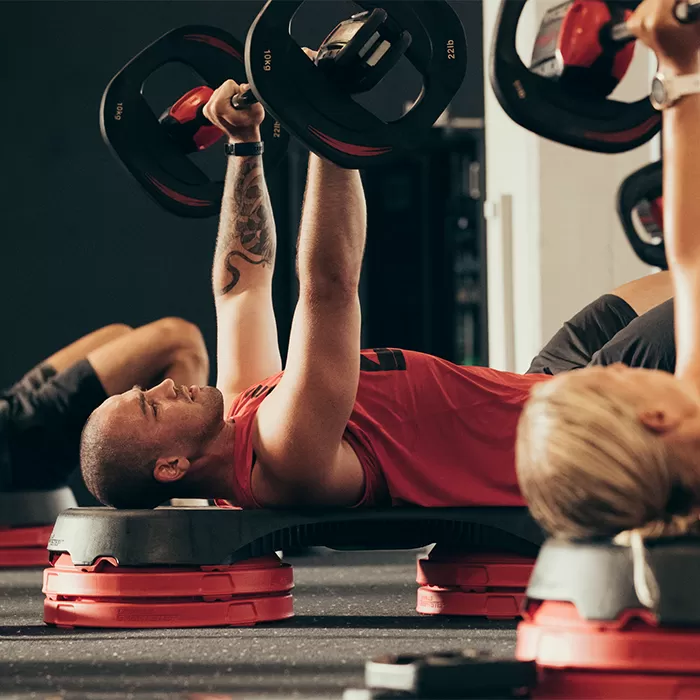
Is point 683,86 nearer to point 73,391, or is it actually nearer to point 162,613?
point 162,613

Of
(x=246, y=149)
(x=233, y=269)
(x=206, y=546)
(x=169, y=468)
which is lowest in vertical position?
(x=206, y=546)

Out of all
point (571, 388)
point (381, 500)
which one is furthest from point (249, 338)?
point (571, 388)

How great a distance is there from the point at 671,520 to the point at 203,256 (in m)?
4.07

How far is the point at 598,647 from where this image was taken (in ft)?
4.14

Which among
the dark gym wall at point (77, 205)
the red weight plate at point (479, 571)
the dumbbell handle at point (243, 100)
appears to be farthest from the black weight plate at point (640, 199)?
the dark gym wall at point (77, 205)

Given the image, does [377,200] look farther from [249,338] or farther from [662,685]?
[662,685]

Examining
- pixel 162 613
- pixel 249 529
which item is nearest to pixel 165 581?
pixel 162 613

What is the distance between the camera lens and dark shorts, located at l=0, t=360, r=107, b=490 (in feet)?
11.2

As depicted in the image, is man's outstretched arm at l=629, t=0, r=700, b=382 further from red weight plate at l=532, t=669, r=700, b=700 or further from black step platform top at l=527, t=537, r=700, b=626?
red weight plate at l=532, t=669, r=700, b=700

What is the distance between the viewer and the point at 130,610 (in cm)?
220

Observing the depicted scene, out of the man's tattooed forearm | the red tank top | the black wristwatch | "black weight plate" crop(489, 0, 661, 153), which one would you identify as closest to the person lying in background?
the man's tattooed forearm

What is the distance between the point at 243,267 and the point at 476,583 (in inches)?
34.6

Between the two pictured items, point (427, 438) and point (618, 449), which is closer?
point (618, 449)

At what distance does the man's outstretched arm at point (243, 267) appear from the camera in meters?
2.67
